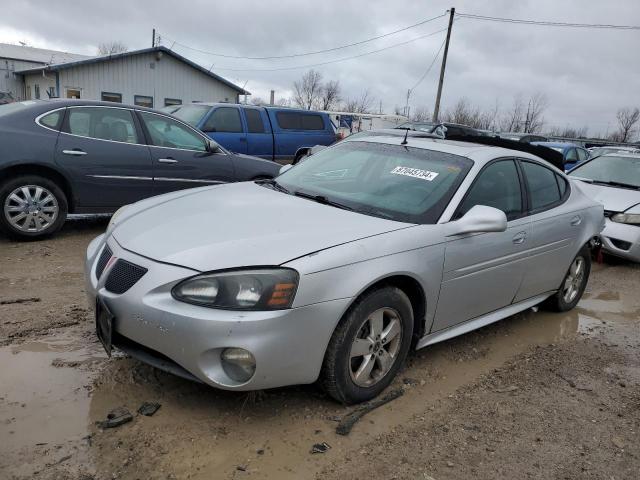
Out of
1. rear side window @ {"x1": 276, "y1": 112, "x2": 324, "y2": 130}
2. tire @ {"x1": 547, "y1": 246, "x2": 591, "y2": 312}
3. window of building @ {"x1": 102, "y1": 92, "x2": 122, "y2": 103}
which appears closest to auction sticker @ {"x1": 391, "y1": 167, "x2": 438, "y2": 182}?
tire @ {"x1": 547, "y1": 246, "x2": 591, "y2": 312}

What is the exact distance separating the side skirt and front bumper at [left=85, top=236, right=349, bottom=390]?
99cm

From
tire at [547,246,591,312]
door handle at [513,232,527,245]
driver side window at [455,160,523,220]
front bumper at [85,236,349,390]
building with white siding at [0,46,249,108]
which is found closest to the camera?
front bumper at [85,236,349,390]

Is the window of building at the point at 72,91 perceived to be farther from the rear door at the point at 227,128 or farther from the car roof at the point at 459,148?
the car roof at the point at 459,148

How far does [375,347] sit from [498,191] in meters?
1.63

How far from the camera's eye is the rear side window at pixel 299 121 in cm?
1129

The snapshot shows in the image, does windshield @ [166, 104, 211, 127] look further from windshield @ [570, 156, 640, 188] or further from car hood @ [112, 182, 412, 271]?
car hood @ [112, 182, 412, 271]

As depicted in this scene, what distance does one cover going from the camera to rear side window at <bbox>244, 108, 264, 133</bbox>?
10.7 metres

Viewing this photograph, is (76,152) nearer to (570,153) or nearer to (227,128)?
(227,128)

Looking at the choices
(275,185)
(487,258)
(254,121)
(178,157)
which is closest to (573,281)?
(487,258)

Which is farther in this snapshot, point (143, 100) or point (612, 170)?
point (143, 100)

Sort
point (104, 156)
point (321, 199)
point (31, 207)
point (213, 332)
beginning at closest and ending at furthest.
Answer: point (213, 332)
point (321, 199)
point (31, 207)
point (104, 156)

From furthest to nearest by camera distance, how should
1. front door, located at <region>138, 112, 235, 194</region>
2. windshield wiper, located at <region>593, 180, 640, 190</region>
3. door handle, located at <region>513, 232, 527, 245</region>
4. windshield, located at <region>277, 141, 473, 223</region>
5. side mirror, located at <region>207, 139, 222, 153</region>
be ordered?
windshield wiper, located at <region>593, 180, 640, 190</region> → side mirror, located at <region>207, 139, 222, 153</region> → front door, located at <region>138, 112, 235, 194</region> → door handle, located at <region>513, 232, 527, 245</region> → windshield, located at <region>277, 141, 473, 223</region>

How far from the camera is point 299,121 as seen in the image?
1164 cm

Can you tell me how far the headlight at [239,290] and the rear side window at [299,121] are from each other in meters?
8.99
